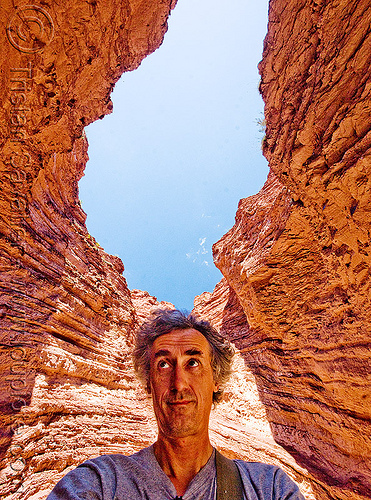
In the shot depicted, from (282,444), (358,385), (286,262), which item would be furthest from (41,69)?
(282,444)

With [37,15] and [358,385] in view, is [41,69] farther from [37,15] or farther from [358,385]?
[358,385]

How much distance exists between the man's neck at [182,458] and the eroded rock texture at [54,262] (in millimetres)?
2857

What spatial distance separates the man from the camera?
7.43 ft

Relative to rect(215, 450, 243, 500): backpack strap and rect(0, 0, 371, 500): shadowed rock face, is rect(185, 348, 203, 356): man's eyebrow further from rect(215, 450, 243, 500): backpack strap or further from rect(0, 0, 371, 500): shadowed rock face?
rect(0, 0, 371, 500): shadowed rock face

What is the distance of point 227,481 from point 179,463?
0.51 m

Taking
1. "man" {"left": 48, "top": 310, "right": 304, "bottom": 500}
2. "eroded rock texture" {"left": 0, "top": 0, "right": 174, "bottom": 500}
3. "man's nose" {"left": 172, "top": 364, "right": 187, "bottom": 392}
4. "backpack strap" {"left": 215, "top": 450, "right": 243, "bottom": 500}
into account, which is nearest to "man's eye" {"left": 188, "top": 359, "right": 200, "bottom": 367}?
"man" {"left": 48, "top": 310, "right": 304, "bottom": 500}

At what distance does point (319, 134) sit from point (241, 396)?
8448 millimetres

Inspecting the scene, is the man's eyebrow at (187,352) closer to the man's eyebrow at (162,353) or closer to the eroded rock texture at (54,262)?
the man's eyebrow at (162,353)

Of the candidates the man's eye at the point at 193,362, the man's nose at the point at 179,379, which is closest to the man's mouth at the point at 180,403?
the man's nose at the point at 179,379

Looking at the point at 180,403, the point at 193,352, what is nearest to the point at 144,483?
the point at 180,403

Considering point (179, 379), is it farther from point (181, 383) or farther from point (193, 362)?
point (193, 362)

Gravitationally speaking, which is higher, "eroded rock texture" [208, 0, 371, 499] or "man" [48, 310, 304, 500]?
"eroded rock texture" [208, 0, 371, 499]

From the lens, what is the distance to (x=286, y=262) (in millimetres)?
7910

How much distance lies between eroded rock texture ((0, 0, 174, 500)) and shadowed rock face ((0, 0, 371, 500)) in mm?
35
